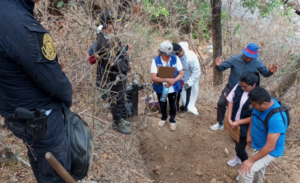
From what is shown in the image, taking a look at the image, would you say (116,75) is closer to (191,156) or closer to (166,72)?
(166,72)

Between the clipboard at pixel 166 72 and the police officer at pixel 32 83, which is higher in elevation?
the police officer at pixel 32 83

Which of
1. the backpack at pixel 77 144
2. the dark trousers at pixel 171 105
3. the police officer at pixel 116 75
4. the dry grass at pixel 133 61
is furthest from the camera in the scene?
the dark trousers at pixel 171 105

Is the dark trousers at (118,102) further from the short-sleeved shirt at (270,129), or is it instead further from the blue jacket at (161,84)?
the short-sleeved shirt at (270,129)

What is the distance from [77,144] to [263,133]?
208cm

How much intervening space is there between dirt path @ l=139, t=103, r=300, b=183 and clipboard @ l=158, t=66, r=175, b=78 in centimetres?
108

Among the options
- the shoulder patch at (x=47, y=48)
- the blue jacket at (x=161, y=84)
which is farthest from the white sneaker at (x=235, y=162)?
the shoulder patch at (x=47, y=48)

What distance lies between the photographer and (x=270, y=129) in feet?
8.00

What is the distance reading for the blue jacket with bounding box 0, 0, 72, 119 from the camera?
1391 millimetres

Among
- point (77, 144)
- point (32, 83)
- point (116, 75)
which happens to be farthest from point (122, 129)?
point (32, 83)

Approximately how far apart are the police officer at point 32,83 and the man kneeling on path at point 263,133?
1941 mm

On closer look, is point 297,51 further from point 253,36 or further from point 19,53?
point 19,53

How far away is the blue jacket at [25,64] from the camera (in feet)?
4.56

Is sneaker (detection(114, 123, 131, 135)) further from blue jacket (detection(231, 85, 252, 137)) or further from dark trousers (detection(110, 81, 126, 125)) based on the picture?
blue jacket (detection(231, 85, 252, 137))

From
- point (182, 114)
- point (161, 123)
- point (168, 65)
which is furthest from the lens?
point (182, 114)
